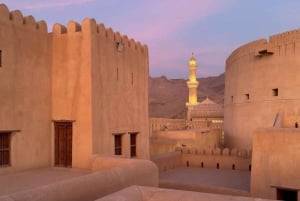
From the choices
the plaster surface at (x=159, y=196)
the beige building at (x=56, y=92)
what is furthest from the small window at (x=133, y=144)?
the plaster surface at (x=159, y=196)

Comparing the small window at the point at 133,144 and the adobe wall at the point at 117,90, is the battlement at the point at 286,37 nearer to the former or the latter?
the adobe wall at the point at 117,90

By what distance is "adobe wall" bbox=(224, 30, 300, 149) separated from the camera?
17938 millimetres

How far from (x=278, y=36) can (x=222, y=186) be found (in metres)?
9.90

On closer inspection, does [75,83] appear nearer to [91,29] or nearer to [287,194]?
[91,29]

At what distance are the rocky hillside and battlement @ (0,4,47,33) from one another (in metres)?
56.3

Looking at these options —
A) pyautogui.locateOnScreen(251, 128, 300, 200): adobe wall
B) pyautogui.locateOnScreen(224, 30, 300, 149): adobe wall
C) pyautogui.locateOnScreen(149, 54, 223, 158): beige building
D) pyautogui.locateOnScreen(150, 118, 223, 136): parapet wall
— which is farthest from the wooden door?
pyautogui.locateOnScreen(150, 118, 223, 136): parapet wall

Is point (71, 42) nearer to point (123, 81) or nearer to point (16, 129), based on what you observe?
point (123, 81)

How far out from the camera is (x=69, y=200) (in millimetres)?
5805

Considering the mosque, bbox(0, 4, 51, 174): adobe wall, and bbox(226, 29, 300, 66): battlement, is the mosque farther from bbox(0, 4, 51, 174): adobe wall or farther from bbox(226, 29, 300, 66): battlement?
bbox(226, 29, 300, 66): battlement

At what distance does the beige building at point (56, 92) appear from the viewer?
30.3 feet

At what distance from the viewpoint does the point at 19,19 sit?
9.48m

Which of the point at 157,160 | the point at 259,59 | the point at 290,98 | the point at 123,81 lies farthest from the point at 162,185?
the point at 259,59

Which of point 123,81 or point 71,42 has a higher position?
point 71,42

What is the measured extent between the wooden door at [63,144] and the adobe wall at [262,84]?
11.9 metres
